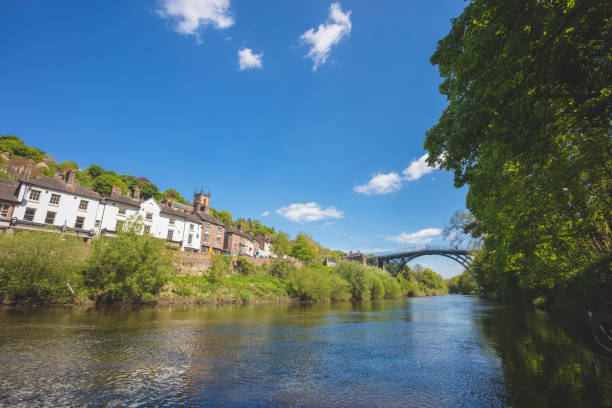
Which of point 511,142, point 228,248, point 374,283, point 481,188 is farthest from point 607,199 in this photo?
point 228,248

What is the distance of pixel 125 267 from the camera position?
2536cm

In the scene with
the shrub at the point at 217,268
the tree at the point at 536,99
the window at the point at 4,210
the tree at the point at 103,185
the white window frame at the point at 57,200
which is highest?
the tree at the point at 103,185

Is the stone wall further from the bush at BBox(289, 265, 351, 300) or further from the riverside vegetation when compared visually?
the bush at BBox(289, 265, 351, 300)

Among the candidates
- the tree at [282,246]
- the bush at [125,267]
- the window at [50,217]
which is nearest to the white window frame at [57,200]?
the window at [50,217]

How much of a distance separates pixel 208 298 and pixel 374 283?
38.1 metres

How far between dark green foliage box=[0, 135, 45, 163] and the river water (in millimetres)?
81739

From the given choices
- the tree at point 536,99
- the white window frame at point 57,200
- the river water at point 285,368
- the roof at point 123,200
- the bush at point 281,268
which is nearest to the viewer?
the tree at point 536,99

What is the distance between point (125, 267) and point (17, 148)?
7598 cm

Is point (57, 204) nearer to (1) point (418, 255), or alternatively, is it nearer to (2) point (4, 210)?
(2) point (4, 210)

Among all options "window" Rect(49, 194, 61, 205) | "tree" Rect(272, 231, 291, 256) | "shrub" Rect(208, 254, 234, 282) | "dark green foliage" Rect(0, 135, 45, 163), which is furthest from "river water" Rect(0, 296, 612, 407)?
"dark green foliage" Rect(0, 135, 45, 163)

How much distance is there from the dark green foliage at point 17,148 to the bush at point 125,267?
6943cm

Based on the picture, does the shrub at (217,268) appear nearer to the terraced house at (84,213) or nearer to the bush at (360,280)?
the terraced house at (84,213)

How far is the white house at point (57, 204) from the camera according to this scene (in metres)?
35.6

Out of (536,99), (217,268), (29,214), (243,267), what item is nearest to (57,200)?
(29,214)
